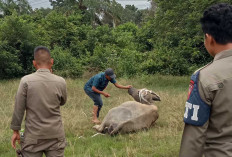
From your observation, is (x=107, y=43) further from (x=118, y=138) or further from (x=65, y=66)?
(x=118, y=138)

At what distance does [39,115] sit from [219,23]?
2.10 m

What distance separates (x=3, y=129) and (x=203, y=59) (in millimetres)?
11333

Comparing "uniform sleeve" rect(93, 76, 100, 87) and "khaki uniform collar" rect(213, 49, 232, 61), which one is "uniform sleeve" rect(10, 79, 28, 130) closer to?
"khaki uniform collar" rect(213, 49, 232, 61)

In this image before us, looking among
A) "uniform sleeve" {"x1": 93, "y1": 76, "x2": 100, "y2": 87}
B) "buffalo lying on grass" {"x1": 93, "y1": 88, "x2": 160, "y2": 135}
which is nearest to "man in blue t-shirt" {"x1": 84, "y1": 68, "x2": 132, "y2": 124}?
"uniform sleeve" {"x1": 93, "y1": 76, "x2": 100, "y2": 87}

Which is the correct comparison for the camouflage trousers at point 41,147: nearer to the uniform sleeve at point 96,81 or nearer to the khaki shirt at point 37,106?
the khaki shirt at point 37,106

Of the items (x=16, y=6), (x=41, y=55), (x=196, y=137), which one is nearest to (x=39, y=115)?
(x=41, y=55)

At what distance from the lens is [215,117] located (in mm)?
1842

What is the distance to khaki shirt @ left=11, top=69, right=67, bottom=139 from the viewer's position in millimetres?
3174

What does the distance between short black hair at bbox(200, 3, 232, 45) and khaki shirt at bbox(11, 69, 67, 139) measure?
1.92 metres

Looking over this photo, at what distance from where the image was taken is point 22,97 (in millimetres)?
3164

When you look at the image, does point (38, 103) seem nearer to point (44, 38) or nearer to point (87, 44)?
point (44, 38)

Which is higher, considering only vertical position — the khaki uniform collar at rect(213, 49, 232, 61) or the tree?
the tree

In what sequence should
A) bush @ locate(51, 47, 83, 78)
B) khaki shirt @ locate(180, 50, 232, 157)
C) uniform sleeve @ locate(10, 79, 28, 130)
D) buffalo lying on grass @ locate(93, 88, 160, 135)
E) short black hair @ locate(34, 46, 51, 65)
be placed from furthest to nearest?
1. bush @ locate(51, 47, 83, 78)
2. buffalo lying on grass @ locate(93, 88, 160, 135)
3. short black hair @ locate(34, 46, 51, 65)
4. uniform sleeve @ locate(10, 79, 28, 130)
5. khaki shirt @ locate(180, 50, 232, 157)

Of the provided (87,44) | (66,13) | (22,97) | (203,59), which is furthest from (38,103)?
(66,13)
